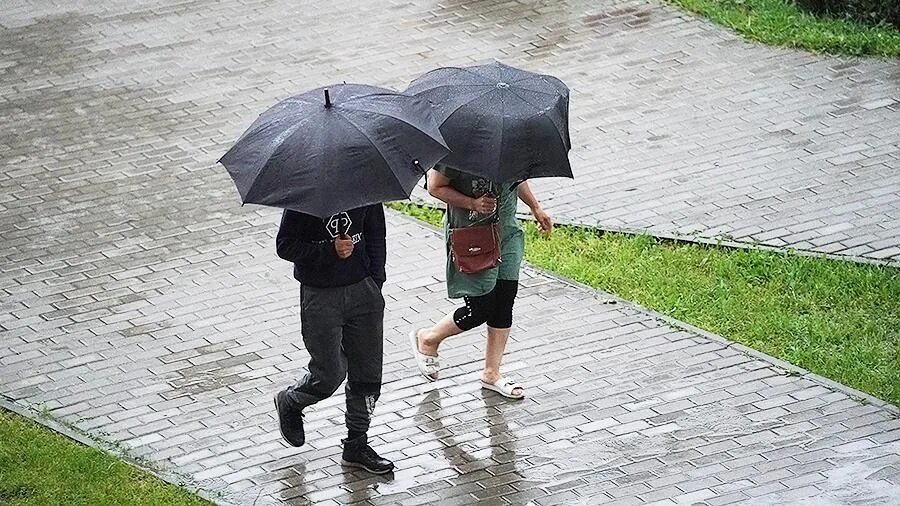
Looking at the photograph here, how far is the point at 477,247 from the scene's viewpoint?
8.05m

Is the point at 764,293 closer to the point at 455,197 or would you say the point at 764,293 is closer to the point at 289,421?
the point at 455,197

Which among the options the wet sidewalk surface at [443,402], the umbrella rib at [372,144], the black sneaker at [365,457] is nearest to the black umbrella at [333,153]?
the umbrella rib at [372,144]

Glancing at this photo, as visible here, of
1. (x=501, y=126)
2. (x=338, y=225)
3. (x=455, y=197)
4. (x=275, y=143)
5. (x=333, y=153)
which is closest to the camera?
(x=333, y=153)

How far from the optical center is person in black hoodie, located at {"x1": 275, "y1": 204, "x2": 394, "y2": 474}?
7262 mm

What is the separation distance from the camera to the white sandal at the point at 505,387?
8.54 m

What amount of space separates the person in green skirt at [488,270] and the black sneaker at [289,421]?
42.9 inches

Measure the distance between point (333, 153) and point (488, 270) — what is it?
4.93 ft

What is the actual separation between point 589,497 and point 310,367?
1.56 metres

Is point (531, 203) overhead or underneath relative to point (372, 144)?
underneath

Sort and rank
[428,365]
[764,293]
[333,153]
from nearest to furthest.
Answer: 1. [333,153]
2. [428,365]
3. [764,293]

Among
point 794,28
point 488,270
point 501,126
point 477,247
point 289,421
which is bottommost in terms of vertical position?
point 289,421

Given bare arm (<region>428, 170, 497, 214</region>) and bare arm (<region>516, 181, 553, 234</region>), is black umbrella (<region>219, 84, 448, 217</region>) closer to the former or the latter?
bare arm (<region>428, 170, 497, 214</region>)

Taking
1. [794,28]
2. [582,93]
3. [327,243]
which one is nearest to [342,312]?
[327,243]

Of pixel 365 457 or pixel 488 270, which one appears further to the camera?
pixel 488 270
